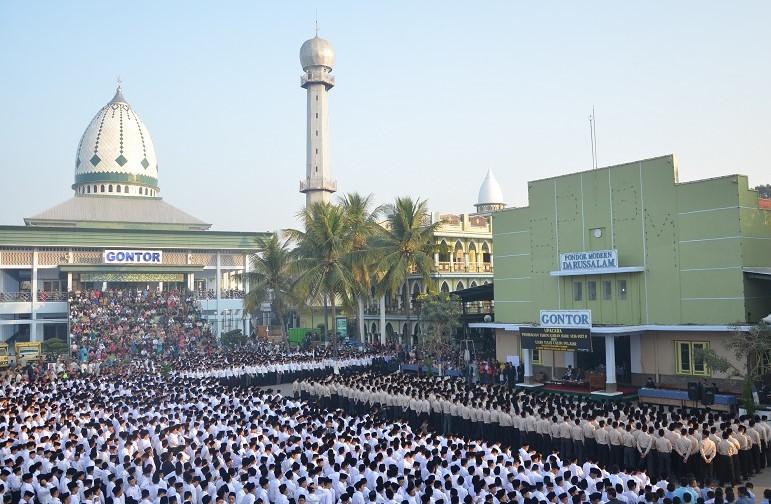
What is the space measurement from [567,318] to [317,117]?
36834 millimetres

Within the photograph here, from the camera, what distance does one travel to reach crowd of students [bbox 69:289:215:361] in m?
38.8

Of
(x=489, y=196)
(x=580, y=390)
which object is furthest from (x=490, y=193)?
(x=580, y=390)

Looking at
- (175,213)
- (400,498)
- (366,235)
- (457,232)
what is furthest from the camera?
(175,213)

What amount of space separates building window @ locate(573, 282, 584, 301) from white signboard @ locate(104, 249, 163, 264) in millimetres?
30114

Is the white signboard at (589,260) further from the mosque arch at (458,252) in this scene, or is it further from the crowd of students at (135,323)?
the crowd of students at (135,323)

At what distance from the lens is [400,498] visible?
1166cm

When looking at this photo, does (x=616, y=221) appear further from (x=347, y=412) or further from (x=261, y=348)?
(x=261, y=348)

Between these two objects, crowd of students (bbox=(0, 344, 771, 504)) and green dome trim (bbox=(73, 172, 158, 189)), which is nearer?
crowd of students (bbox=(0, 344, 771, 504))

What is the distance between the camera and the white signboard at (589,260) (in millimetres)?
25781

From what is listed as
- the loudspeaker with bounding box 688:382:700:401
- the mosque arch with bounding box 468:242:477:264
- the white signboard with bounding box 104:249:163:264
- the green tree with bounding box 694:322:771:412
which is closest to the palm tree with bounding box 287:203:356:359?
the loudspeaker with bounding box 688:382:700:401

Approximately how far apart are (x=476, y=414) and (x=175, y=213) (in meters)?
40.5

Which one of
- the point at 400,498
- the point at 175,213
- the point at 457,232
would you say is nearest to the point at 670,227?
the point at 400,498

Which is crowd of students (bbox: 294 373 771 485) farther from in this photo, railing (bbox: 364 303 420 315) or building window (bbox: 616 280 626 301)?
railing (bbox: 364 303 420 315)

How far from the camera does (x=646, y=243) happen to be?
25.2 m
